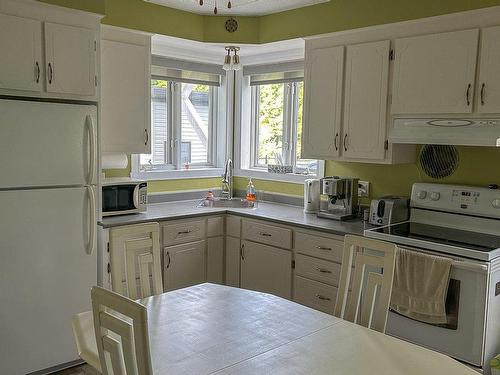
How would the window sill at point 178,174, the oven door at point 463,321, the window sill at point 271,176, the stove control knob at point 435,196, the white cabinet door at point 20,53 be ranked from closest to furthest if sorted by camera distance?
the oven door at point 463,321 < the white cabinet door at point 20,53 < the stove control knob at point 435,196 < the window sill at point 178,174 < the window sill at point 271,176

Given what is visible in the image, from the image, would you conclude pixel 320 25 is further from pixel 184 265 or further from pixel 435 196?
pixel 184 265

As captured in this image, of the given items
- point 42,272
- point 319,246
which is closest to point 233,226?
point 319,246

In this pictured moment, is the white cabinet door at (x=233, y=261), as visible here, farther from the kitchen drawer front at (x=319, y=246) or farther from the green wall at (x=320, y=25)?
the green wall at (x=320, y=25)

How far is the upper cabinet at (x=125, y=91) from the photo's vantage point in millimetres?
3576

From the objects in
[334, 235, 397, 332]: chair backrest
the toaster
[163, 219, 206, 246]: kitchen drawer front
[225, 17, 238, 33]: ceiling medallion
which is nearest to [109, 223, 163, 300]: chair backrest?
[334, 235, 397, 332]: chair backrest

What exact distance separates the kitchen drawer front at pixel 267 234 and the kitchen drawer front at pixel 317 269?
151 mm

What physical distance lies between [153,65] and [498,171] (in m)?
2.85

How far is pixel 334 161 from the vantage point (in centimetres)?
408

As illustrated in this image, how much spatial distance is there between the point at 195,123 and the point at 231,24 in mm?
1063

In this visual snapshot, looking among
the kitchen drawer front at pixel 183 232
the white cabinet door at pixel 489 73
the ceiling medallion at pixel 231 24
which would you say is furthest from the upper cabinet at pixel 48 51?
the white cabinet door at pixel 489 73

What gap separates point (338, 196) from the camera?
3.71 metres

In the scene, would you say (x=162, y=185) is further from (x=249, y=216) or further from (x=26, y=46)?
(x=26, y=46)

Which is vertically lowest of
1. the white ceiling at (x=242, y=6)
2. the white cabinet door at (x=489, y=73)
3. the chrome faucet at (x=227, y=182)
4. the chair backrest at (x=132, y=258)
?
the chair backrest at (x=132, y=258)

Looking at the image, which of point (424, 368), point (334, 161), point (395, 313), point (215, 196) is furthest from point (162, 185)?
point (424, 368)
